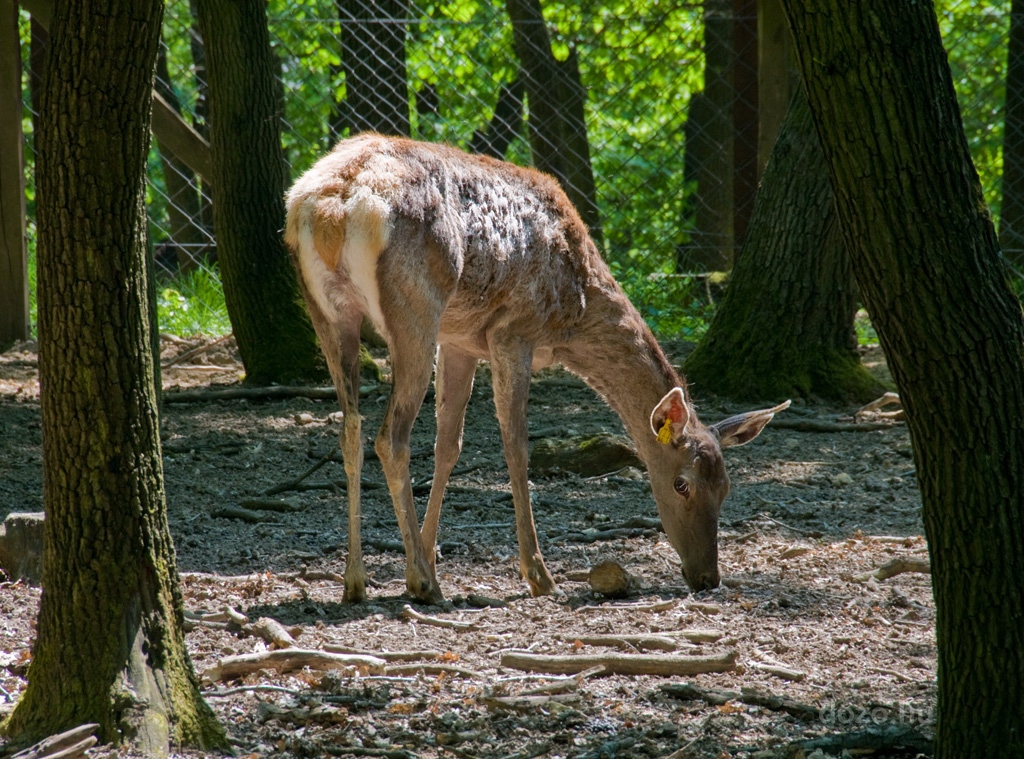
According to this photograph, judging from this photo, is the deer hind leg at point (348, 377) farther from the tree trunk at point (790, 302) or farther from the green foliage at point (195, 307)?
the green foliage at point (195, 307)

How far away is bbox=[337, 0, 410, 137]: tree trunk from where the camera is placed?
34.3 feet

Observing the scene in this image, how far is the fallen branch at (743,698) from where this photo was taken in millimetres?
3574

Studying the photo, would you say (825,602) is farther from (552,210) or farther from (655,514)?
(552,210)

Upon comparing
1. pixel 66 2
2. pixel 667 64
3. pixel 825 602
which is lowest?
pixel 825 602

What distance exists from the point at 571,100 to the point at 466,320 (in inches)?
286

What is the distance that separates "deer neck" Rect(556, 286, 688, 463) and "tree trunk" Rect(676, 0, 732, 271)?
5.11m

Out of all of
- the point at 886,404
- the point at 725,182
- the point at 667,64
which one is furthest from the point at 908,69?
the point at 667,64

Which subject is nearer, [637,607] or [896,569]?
[637,607]

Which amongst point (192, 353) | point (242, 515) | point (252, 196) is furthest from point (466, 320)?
point (192, 353)

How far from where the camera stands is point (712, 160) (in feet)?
42.7

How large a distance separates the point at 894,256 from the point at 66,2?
2045 mm

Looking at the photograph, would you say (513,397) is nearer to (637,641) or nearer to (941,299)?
(637,641)

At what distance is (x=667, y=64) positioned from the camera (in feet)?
43.7

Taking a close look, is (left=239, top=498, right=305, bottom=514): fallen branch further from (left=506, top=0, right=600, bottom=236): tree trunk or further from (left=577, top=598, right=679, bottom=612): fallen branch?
(left=506, top=0, right=600, bottom=236): tree trunk
